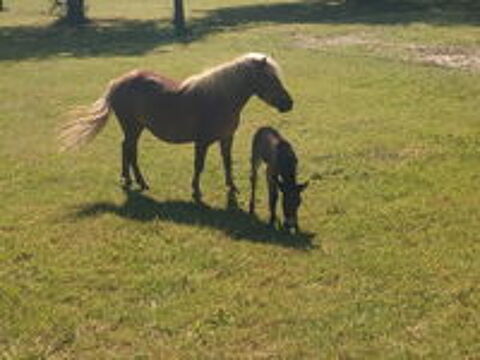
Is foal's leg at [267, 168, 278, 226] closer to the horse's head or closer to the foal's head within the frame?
the foal's head

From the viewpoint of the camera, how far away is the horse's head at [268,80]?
41.8ft

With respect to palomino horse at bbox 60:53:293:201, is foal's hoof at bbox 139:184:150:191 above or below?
below

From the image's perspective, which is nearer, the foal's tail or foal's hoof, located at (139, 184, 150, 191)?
the foal's tail

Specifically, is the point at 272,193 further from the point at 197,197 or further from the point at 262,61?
the point at 262,61

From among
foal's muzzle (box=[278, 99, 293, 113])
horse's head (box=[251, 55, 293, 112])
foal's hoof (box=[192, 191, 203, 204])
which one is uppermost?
horse's head (box=[251, 55, 293, 112])

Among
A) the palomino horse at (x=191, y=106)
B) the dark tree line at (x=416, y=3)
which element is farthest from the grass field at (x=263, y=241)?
the dark tree line at (x=416, y=3)

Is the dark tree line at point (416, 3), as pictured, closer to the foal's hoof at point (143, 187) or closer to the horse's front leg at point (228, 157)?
the foal's hoof at point (143, 187)

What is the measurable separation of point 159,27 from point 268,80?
105 feet

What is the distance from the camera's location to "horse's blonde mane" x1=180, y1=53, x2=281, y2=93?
1278 cm

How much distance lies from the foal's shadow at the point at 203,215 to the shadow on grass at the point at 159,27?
68.7 feet

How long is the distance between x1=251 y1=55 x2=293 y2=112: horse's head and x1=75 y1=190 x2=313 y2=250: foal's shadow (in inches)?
72.8

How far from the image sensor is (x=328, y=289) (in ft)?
32.6

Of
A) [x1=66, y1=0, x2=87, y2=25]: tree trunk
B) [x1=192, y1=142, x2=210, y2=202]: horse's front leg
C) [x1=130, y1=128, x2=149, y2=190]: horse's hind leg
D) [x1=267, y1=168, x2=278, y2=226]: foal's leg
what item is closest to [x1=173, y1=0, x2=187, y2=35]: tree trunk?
[x1=66, y1=0, x2=87, y2=25]: tree trunk

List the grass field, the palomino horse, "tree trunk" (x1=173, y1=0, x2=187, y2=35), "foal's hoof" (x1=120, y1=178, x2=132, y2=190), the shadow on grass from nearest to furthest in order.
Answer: the grass field, the palomino horse, "foal's hoof" (x1=120, y1=178, x2=132, y2=190), the shadow on grass, "tree trunk" (x1=173, y1=0, x2=187, y2=35)
